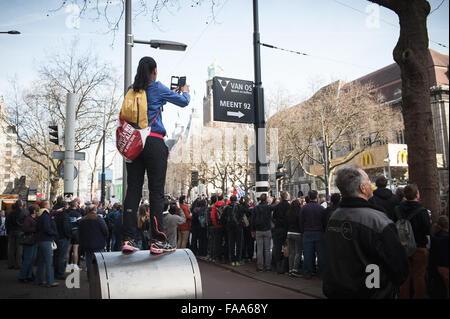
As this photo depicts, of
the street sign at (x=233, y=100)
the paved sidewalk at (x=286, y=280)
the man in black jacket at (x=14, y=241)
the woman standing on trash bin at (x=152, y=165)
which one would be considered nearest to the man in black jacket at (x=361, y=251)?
the woman standing on trash bin at (x=152, y=165)

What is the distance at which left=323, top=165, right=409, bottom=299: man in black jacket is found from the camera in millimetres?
2768

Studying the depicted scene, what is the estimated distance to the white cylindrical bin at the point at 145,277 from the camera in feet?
10.6

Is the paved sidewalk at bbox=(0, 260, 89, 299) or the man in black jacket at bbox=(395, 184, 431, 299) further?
the paved sidewalk at bbox=(0, 260, 89, 299)

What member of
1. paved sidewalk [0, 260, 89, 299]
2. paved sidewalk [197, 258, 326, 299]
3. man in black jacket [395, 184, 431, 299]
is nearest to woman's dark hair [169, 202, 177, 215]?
paved sidewalk [197, 258, 326, 299]

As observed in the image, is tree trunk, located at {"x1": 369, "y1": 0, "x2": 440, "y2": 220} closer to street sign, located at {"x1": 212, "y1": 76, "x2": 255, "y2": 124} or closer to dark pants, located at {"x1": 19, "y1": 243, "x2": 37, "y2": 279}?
street sign, located at {"x1": 212, "y1": 76, "x2": 255, "y2": 124}

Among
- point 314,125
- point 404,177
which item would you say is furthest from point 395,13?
point 404,177

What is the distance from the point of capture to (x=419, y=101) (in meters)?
5.13


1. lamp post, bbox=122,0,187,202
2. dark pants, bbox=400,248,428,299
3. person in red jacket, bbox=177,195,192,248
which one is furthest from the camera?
person in red jacket, bbox=177,195,192,248

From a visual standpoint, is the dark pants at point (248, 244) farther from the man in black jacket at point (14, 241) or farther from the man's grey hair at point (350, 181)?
the man's grey hair at point (350, 181)

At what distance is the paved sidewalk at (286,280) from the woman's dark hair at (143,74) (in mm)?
5527

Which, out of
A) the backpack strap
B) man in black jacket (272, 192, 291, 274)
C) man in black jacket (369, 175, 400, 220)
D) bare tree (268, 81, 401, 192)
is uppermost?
bare tree (268, 81, 401, 192)

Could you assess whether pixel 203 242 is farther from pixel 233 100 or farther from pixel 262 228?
pixel 233 100

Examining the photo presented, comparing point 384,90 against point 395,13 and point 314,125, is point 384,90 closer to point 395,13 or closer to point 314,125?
point 314,125
